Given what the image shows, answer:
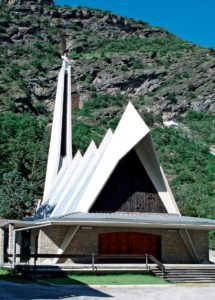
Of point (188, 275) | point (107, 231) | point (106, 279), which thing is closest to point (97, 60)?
point (107, 231)

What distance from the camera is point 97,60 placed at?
10062 centimetres

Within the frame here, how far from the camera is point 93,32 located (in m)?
120

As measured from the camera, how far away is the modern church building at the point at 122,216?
23.3m

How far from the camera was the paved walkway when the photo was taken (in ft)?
45.8

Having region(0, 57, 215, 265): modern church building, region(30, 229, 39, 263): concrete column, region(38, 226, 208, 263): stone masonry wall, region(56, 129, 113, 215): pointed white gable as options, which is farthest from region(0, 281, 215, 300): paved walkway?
region(30, 229, 39, 263): concrete column

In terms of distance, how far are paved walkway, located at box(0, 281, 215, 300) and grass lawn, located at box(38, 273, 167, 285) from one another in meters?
1.00

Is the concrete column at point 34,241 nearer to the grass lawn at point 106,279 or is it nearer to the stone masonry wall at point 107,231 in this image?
the stone masonry wall at point 107,231

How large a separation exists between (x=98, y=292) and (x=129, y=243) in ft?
30.0

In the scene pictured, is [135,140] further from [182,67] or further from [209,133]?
[182,67]

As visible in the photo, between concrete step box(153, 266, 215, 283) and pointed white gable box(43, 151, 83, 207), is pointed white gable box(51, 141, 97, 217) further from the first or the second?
concrete step box(153, 266, 215, 283)

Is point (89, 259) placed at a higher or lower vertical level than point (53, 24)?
lower

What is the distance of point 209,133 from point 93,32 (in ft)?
163

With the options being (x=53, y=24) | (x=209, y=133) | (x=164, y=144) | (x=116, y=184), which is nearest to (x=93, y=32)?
(x=53, y=24)

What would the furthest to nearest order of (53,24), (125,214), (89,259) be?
(53,24)
(125,214)
(89,259)
